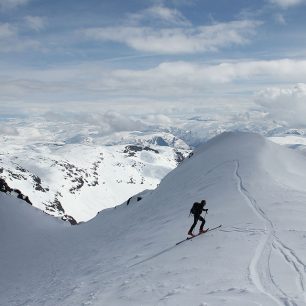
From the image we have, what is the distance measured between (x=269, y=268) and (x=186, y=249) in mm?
7580

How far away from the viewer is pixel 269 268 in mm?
18469

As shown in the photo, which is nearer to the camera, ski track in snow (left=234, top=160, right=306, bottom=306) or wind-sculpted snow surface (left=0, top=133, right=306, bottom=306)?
ski track in snow (left=234, top=160, right=306, bottom=306)

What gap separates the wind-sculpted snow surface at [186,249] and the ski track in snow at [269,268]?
42mm

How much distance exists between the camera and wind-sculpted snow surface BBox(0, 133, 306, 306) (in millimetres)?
17641

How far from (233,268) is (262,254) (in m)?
2.32

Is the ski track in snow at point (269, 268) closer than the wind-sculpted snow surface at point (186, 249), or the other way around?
the ski track in snow at point (269, 268)

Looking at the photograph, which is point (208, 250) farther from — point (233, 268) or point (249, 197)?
point (249, 197)

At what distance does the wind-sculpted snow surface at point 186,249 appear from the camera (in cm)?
1764

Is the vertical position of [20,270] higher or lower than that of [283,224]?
lower

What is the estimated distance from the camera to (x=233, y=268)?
19.3 m

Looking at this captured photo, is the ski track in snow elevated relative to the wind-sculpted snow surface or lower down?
elevated

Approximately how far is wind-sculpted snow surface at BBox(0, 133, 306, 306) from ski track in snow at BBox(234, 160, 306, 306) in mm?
42

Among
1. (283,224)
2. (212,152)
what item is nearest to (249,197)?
(283,224)

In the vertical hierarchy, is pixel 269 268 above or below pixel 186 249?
above
